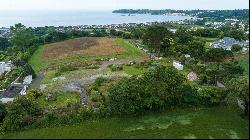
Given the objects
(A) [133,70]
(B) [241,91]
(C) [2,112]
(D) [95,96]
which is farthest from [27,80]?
(B) [241,91]

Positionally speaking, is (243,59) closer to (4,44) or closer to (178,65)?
(178,65)

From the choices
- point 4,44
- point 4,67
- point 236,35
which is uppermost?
point 4,67

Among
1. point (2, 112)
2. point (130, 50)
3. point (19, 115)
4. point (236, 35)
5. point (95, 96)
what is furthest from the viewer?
point (236, 35)

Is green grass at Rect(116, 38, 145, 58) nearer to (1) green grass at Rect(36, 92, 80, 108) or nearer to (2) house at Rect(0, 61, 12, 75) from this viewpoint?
(2) house at Rect(0, 61, 12, 75)

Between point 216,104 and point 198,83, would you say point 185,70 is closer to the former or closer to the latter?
point 198,83

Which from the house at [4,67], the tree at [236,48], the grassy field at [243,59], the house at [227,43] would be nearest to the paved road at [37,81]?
the house at [4,67]

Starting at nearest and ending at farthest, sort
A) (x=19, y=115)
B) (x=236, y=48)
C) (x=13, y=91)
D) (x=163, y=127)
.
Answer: (x=163, y=127) < (x=19, y=115) < (x=13, y=91) < (x=236, y=48)

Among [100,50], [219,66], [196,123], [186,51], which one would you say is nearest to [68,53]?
[100,50]

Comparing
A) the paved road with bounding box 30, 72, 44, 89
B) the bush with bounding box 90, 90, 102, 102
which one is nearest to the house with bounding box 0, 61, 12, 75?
the paved road with bounding box 30, 72, 44, 89

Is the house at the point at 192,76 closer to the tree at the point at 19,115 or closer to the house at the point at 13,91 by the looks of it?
the house at the point at 13,91
